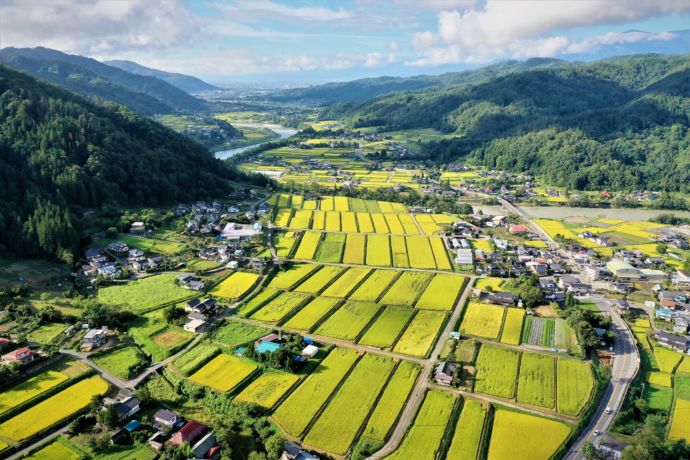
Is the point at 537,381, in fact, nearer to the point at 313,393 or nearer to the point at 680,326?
the point at 313,393

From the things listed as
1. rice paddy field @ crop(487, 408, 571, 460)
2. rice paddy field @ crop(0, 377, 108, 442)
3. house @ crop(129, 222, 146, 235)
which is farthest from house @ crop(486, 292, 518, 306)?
house @ crop(129, 222, 146, 235)

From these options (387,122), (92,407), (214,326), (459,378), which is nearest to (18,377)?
(92,407)

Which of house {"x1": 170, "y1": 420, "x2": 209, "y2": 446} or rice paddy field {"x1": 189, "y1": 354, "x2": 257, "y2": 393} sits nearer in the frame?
house {"x1": 170, "y1": 420, "x2": 209, "y2": 446}

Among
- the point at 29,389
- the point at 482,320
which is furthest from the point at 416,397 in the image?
the point at 29,389

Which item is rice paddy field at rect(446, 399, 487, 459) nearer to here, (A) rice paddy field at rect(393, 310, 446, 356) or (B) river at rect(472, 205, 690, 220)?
(A) rice paddy field at rect(393, 310, 446, 356)

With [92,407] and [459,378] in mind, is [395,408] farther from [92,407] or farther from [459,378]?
[92,407]

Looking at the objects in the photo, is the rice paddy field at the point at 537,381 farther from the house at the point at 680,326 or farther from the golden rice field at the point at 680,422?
the house at the point at 680,326
